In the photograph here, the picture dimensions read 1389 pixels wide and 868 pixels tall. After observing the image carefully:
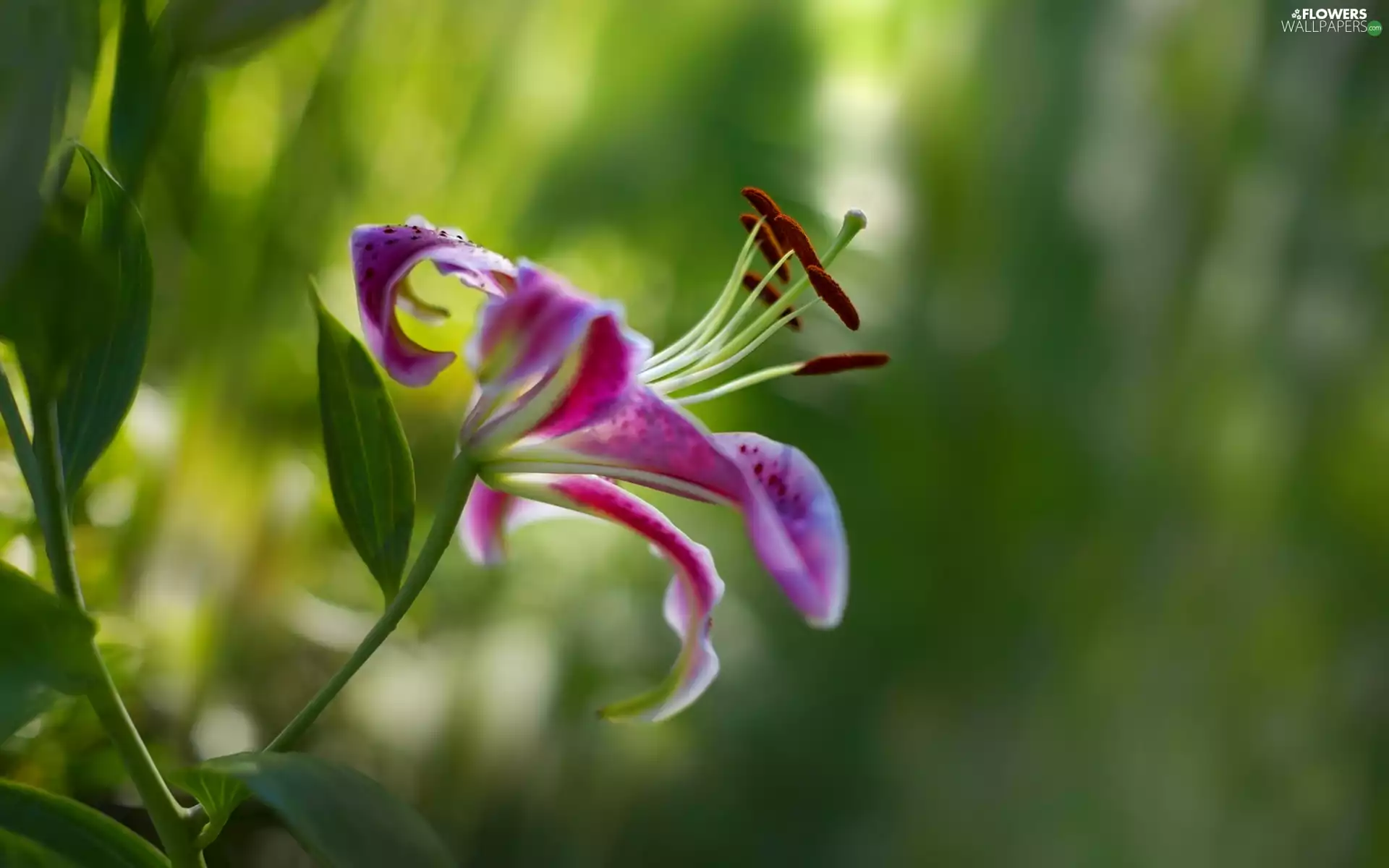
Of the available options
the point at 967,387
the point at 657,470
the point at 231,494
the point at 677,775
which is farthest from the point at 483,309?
the point at 967,387

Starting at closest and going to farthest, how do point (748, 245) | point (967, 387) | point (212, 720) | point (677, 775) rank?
point (748, 245) → point (212, 720) → point (677, 775) → point (967, 387)

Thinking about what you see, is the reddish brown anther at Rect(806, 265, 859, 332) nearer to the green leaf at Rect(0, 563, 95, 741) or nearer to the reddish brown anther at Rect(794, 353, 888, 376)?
the reddish brown anther at Rect(794, 353, 888, 376)

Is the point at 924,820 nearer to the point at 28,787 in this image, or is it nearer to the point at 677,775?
the point at 677,775

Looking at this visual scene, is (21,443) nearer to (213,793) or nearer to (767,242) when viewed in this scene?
(213,793)

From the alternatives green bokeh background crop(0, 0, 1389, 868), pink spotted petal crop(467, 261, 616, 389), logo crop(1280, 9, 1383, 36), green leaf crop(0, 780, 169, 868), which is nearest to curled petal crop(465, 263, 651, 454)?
pink spotted petal crop(467, 261, 616, 389)

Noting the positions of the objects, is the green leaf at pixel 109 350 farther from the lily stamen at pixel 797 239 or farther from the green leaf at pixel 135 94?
the lily stamen at pixel 797 239

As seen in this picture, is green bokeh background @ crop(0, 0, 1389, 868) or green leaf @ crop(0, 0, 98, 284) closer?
green leaf @ crop(0, 0, 98, 284)

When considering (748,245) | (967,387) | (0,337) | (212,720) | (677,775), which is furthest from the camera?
(967,387)
